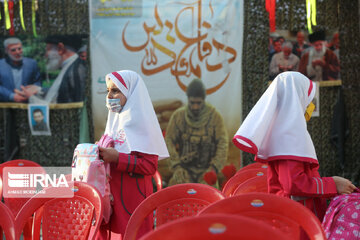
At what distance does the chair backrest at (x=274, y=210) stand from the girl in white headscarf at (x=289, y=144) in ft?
1.54

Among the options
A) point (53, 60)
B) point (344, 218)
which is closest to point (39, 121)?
point (53, 60)

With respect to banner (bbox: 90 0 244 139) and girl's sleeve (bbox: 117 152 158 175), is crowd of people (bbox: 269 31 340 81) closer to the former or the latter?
banner (bbox: 90 0 244 139)

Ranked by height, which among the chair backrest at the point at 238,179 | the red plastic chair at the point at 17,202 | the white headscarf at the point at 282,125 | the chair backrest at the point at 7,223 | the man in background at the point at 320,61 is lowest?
the red plastic chair at the point at 17,202

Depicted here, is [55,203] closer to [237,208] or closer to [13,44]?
[237,208]

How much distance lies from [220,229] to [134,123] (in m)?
1.68

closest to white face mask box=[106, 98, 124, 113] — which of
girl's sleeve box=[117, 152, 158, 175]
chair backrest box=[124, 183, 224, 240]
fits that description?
girl's sleeve box=[117, 152, 158, 175]

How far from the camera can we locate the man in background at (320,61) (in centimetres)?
540

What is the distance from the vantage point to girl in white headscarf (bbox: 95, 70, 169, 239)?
276 cm

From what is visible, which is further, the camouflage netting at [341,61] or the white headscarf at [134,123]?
the camouflage netting at [341,61]

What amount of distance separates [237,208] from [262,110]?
0.68m

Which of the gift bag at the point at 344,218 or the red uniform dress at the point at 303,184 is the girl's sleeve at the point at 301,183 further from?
the gift bag at the point at 344,218

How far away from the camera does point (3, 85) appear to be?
19.4ft

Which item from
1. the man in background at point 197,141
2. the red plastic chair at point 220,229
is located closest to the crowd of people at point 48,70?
the man in background at point 197,141

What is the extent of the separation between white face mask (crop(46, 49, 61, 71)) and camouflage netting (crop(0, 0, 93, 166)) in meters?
0.25
